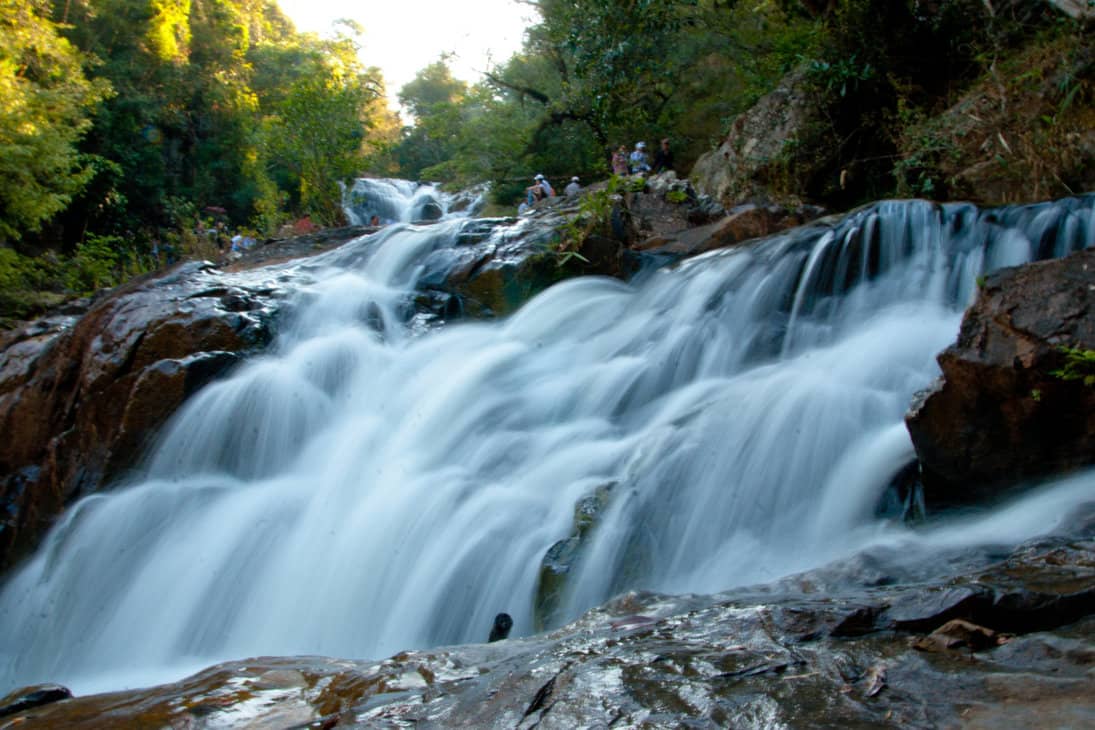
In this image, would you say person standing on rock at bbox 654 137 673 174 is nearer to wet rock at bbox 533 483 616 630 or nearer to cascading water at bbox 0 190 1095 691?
cascading water at bbox 0 190 1095 691

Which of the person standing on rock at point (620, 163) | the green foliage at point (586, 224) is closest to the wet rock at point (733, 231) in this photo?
the green foliage at point (586, 224)

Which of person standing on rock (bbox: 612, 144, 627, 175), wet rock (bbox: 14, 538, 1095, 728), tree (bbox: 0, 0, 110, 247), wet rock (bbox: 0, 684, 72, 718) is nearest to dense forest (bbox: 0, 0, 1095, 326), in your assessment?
tree (bbox: 0, 0, 110, 247)

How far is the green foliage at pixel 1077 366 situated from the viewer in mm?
3799

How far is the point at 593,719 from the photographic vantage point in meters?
2.10

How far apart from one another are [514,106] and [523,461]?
16683mm

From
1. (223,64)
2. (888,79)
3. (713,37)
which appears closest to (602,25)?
(713,37)

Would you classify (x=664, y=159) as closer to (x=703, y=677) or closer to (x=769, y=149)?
(x=769, y=149)

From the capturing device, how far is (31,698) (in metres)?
3.38

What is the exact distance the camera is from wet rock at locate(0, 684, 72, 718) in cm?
330

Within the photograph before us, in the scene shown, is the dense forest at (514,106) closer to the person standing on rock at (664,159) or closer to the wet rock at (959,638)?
the person standing on rock at (664,159)

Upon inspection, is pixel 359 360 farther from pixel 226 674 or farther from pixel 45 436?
pixel 226 674

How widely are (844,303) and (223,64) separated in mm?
31529

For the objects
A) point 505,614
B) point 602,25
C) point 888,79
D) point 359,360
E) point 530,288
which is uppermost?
point 602,25

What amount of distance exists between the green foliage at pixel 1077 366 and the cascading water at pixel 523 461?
0.57 meters
